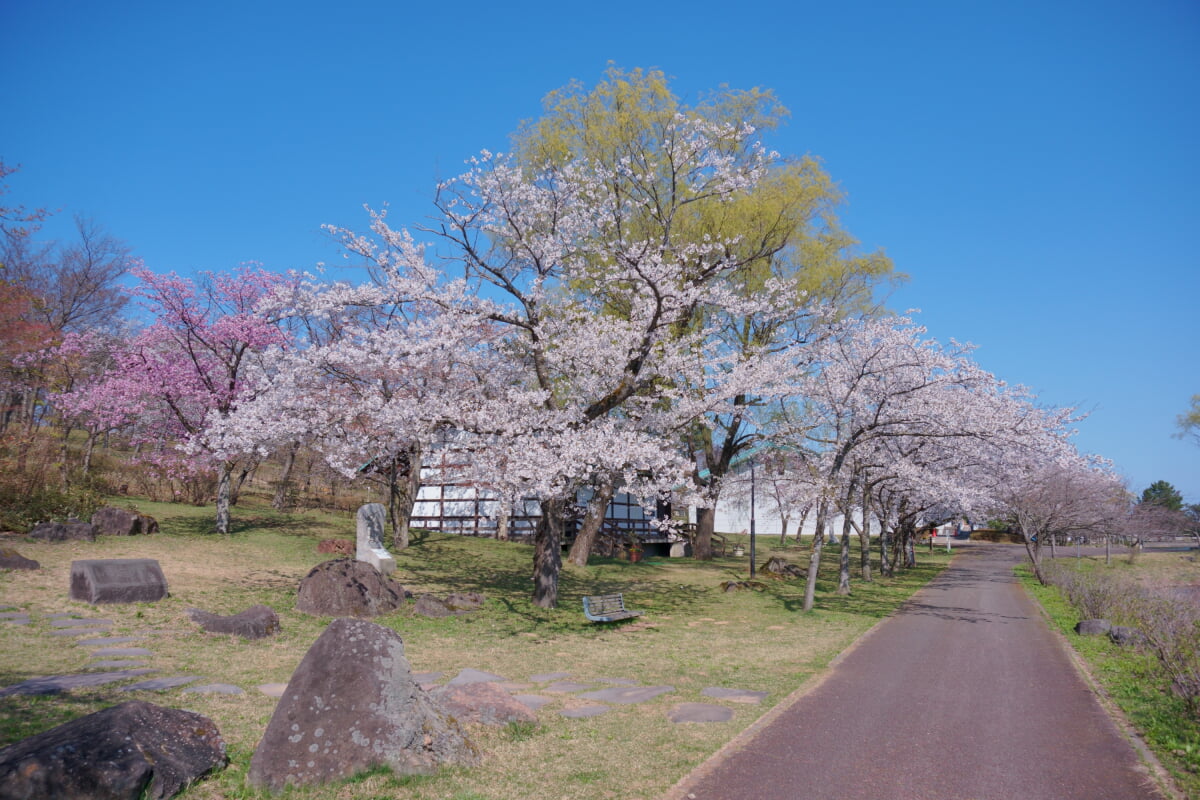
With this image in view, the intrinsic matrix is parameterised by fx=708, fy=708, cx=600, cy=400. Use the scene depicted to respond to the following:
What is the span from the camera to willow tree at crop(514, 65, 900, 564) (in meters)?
20.8

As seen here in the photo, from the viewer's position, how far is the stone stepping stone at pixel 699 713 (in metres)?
7.90

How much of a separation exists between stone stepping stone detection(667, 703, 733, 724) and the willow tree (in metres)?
10.3

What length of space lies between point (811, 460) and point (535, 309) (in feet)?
43.7

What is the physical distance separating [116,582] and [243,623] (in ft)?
9.68

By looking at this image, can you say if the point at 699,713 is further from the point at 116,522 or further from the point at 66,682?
the point at 116,522

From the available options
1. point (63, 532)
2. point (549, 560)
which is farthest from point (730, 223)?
point (63, 532)

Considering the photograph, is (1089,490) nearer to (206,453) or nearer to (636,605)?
(636,605)

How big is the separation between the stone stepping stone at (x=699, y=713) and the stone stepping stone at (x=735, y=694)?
1.51ft

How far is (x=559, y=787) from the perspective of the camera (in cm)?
570

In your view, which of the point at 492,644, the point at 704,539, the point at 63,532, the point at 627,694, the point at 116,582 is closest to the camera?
the point at 627,694

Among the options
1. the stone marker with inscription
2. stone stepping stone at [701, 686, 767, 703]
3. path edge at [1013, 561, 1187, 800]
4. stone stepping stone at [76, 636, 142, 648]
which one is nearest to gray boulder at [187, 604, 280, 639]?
stone stepping stone at [76, 636, 142, 648]

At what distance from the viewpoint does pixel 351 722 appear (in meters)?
5.64

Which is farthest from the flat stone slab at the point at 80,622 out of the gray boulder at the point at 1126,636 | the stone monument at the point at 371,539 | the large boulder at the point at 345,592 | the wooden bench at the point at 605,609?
the gray boulder at the point at 1126,636

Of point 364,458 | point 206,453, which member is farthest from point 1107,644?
point 206,453
